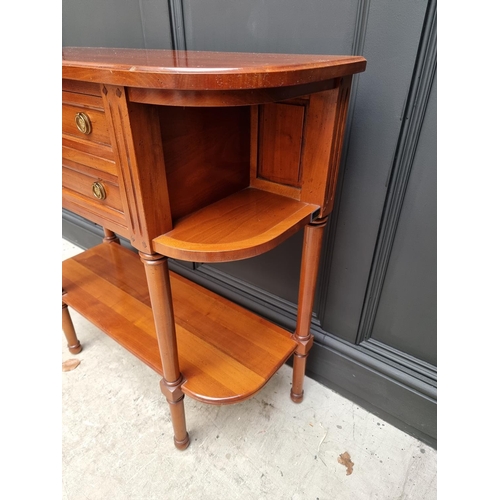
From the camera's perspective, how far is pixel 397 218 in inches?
36.9

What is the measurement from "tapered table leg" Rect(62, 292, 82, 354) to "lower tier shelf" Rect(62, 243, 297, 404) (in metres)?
0.14

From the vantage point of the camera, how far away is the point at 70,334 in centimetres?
137

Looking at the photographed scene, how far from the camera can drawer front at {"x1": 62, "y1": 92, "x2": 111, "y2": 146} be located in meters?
0.66

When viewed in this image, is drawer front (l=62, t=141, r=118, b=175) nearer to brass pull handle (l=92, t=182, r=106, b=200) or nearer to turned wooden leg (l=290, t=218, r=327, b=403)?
brass pull handle (l=92, t=182, r=106, b=200)

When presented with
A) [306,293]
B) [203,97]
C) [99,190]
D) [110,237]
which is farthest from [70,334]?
[203,97]

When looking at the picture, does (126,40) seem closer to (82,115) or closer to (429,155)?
(82,115)

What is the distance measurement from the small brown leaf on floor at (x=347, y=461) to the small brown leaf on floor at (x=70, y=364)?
3.31 ft

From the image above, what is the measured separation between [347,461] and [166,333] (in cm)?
68

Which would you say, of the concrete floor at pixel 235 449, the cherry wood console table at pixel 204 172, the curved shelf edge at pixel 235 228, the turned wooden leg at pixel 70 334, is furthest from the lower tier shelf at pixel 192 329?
the curved shelf edge at pixel 235 228

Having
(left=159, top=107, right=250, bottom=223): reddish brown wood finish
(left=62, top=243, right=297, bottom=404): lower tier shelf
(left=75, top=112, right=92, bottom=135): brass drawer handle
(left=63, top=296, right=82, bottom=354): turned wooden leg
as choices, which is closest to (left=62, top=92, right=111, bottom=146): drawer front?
(left=75, top=112, right=92, bottom=135): brass drawer handle

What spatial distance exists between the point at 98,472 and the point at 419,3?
4.67ft

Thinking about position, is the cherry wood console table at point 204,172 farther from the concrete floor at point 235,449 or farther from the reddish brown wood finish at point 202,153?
the concrete floor at point 235,449

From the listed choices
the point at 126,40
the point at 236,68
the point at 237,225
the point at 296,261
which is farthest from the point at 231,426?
the point at 126,40

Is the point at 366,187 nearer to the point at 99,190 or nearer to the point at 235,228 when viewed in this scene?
the point at 235,228
